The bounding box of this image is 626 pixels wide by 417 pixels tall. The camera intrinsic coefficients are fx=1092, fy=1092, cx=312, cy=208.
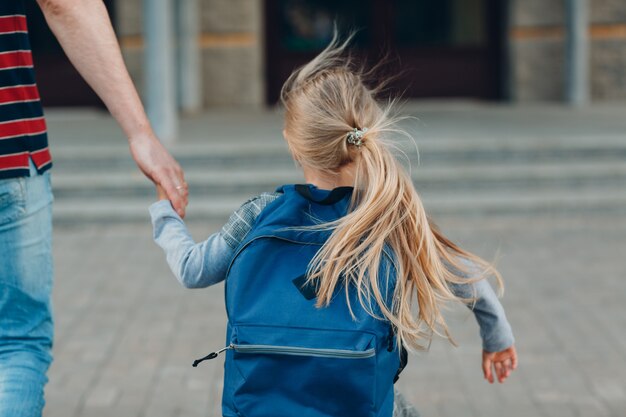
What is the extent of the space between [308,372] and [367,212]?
13.8 inches

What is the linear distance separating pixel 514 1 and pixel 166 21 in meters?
4.80

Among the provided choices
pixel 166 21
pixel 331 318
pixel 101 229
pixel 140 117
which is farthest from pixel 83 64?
pixel 166 21

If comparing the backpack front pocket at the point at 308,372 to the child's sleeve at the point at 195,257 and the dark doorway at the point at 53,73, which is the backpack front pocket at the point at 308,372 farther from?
the dark doorway at the point at 53,73

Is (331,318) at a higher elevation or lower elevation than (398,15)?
lower

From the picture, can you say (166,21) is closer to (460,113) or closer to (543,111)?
(460,113)

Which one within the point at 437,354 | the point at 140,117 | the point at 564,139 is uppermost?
the point at 140,117

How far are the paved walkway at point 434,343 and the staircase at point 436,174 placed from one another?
53 centimetres

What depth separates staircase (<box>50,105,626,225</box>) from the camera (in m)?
8.13

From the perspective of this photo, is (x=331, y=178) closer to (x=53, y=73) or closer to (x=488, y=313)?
(x=488, y=313)

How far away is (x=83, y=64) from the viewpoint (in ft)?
8.50

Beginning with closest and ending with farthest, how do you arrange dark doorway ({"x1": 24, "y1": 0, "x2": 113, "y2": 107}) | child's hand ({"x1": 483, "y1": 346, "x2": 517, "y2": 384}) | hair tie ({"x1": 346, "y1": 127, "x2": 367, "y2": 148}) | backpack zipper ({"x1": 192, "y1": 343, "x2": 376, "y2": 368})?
backpack zipper ({"x1": 192, "y1": 343, "x2": 376, "y2": 368}), hair tie ({"x1": 346, "y1": 127, "x2": 367, "y2": 148}), child's hand ({"x1": 483, "y1": 346, "x2": 517, "y2": 384}), dark doorway ({"x1": 24, "y1": 0, "x2": 113, "y2": 107})

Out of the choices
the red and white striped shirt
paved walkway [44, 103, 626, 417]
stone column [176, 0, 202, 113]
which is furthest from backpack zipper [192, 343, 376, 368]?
stone column [176, 0, 202, 113]

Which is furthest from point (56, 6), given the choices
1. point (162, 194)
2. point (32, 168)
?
point (162, 194)

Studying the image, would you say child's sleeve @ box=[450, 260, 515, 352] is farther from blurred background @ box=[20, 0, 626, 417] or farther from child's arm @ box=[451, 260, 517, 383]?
blurred background @ box=[20, 0, 626, 417]
